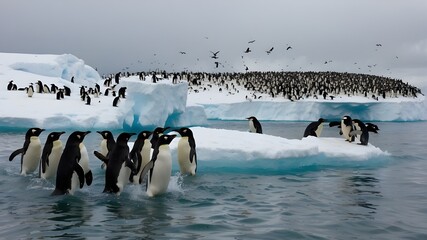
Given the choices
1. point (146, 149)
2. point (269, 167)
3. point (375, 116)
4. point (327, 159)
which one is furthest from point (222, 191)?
point (375, 116)

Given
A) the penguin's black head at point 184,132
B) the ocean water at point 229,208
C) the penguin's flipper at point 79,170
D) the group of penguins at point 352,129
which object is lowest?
the ocean water at point 229,208

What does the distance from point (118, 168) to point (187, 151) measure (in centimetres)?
259

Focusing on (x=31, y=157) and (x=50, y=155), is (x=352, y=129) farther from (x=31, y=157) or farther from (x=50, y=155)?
(x=31, y=157)

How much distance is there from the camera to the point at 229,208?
7816mm

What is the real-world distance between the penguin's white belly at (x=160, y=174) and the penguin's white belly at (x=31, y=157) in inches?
159

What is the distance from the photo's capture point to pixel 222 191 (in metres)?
9.23

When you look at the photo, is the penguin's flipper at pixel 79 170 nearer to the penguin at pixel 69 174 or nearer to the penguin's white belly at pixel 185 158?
the penguin at pixel 69 174

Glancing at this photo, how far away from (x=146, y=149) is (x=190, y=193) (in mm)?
1877

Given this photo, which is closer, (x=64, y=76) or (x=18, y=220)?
(x=18, y=220)

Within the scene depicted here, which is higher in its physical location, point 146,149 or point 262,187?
point 146,149

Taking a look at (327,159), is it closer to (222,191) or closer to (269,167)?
(269,167)

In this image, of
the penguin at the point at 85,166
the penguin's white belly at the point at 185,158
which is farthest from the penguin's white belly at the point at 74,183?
the penguin's white belly at the point at 185,158

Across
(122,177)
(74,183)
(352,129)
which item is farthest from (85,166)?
(352,129)

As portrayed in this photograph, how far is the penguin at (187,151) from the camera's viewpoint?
10609 millimetres
